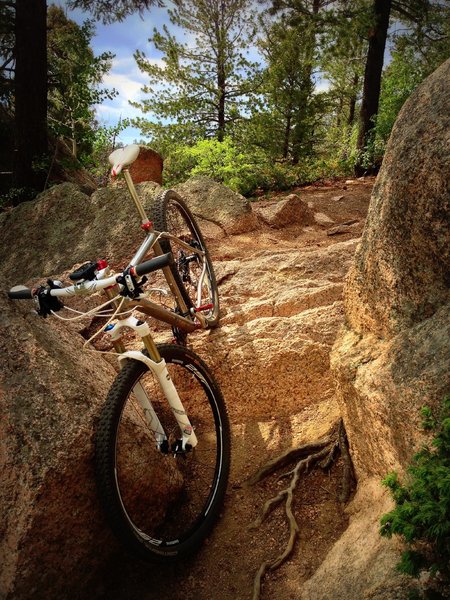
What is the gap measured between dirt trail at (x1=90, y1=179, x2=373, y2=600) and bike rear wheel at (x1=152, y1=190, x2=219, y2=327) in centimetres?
148

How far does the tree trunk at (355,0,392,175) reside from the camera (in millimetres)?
11555

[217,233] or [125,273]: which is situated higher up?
[125,273]

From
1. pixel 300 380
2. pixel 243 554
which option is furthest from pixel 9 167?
pixel 243 554

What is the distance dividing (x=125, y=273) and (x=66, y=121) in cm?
1109

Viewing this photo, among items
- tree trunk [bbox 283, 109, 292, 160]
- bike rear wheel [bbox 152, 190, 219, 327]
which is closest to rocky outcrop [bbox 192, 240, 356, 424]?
bike rear wheel [bbox 152, 190, 219, 327]

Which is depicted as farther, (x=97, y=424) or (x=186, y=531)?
(x=186, y=531)

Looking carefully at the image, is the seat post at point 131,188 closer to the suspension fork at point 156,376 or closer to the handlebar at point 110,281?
the suspension fork at point 156,376

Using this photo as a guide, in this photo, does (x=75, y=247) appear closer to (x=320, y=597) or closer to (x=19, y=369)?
(x=19, y=369)

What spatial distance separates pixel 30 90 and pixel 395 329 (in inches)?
366

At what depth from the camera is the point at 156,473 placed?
3148 mm

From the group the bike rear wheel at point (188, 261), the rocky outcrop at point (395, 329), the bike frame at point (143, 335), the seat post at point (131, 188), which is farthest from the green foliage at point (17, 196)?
the rocky outcrop at point (395, 329)

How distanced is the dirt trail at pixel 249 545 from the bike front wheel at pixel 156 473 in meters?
0.16

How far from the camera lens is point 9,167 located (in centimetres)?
1241

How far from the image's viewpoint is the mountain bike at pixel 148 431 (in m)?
2.63
